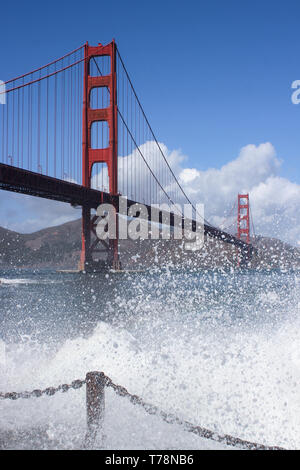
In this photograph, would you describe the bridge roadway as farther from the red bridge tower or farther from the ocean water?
the ocean water

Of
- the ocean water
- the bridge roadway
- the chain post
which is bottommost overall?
the ocean water

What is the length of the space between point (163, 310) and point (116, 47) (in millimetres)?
25489

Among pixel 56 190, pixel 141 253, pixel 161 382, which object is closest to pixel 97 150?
pixel 56 190

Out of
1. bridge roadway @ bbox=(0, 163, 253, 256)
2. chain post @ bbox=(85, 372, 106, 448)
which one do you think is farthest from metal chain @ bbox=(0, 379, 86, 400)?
bridge roadway @ bbox=(0, 163, 253, 256)

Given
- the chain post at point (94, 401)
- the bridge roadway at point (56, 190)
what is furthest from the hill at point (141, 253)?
the chain post at point (94, 401)

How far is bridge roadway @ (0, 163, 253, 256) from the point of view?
17.1 meters

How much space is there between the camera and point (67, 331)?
21.1 ft

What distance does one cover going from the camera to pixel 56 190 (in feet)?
64.5

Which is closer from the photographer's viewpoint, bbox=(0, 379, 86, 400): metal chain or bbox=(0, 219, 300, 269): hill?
bbox=(0, 379, 86, 400): metal chain

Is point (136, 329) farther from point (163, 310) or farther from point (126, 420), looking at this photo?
point (126, 420)

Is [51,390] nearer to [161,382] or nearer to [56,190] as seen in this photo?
[161,382]

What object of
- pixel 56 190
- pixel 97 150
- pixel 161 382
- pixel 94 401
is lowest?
pixel 161 382

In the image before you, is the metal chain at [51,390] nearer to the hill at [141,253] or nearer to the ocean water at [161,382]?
the ocean water at [161,382]

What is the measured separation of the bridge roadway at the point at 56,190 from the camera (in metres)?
17.1
